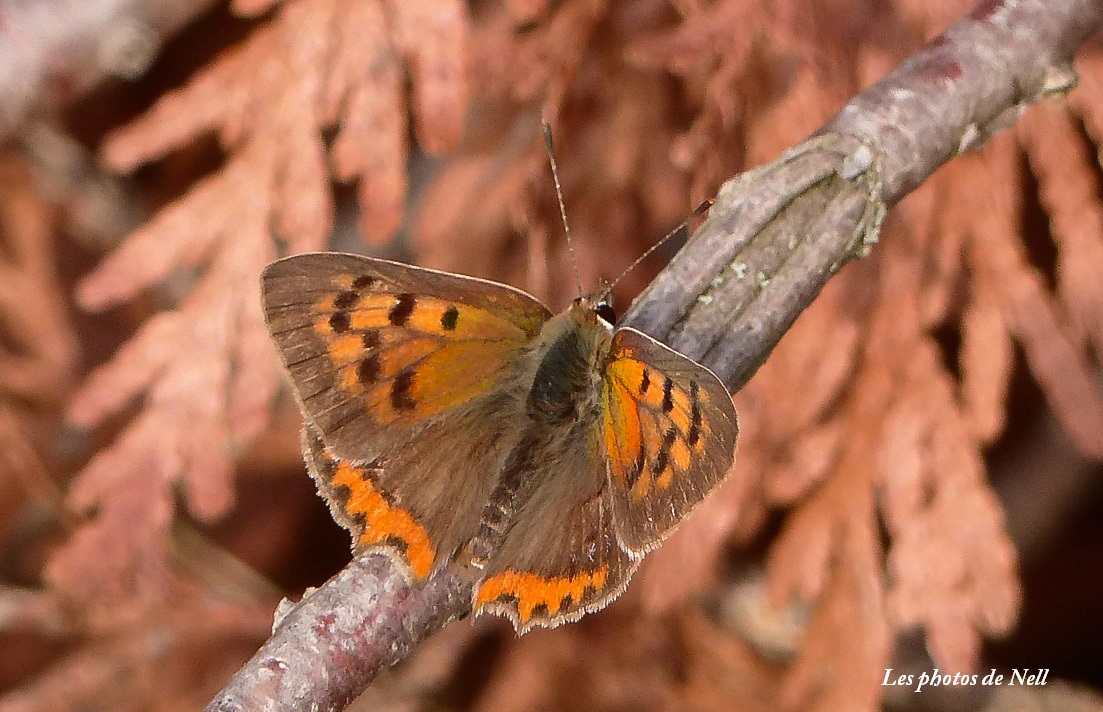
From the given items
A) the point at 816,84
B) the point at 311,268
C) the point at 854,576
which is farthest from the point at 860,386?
the point at 311,268

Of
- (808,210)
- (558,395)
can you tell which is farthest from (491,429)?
(808,210)

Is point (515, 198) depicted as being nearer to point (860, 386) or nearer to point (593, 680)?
point (860, 386)

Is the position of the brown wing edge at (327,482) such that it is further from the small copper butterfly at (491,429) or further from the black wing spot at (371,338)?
the black wing spot at (371,338)

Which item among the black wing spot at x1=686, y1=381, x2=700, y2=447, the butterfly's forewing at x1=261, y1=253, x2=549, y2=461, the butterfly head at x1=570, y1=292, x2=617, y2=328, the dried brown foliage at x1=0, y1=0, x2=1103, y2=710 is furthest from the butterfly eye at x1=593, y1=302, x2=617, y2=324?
the dried brown foliage at x1=0, y1=0, x2=1103, y2=710

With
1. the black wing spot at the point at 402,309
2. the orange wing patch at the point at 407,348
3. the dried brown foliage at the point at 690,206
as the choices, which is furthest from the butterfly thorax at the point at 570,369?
the dried brown foliage at the point at 690,206

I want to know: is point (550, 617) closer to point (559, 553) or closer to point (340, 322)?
point (559, 553)

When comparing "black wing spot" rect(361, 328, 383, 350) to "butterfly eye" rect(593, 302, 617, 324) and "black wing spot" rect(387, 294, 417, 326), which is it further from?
"butterfly eye" rect(593, 302, 617, 324)
